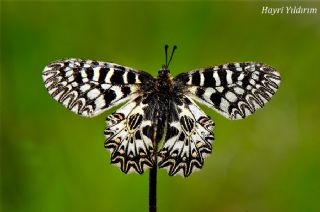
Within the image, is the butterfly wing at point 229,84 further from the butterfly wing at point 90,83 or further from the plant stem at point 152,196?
the plant stem at point 152,196

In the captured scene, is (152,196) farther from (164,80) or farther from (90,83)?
(90,83)

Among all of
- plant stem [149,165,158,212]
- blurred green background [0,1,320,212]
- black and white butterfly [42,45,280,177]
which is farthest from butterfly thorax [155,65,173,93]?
blurred green background [0,1,320,212]

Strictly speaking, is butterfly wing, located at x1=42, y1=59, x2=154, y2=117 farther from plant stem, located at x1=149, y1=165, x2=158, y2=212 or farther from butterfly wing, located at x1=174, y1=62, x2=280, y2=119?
plant stem, located at x1=149, y1=165, x2=158, y2=212

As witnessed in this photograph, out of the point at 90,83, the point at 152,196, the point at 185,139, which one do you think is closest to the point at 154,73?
the point at 90,83
